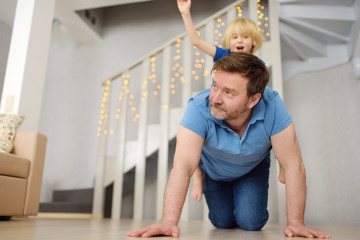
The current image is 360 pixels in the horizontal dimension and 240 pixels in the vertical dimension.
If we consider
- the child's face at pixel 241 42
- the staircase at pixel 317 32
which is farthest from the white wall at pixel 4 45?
the staircase at pixel 317 32

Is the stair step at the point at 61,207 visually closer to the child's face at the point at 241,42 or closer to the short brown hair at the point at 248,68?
the child's face at the point at 241,42

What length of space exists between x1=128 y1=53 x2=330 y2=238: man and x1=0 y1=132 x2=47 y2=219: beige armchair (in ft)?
4.12

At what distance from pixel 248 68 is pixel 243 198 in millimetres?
768

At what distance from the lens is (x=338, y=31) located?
313 cm

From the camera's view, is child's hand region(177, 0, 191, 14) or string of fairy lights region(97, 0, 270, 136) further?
string of fairy lights region(97, 0, 270, 136)

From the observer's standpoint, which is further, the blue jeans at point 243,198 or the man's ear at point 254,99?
the blue jeans at point 243,198

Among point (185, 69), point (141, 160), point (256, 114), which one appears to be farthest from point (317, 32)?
point (256, 114)

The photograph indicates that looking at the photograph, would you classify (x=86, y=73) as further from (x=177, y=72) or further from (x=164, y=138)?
(x=164, y=138)

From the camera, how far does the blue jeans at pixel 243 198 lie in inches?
59.3

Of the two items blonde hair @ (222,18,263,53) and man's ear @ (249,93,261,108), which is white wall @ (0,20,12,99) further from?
man's ear @ (249,93,261,108)

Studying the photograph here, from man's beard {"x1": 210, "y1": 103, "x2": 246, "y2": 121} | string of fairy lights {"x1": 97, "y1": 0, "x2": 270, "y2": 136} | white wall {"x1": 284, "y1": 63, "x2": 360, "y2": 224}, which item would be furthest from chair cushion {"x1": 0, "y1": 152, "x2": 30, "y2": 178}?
white wall {"x1": 284, "y1": 63, "x2": 360, "y2": 224}

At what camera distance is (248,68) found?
984mm

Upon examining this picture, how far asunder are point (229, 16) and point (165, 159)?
4.99ft

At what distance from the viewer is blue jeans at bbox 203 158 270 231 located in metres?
1.51
